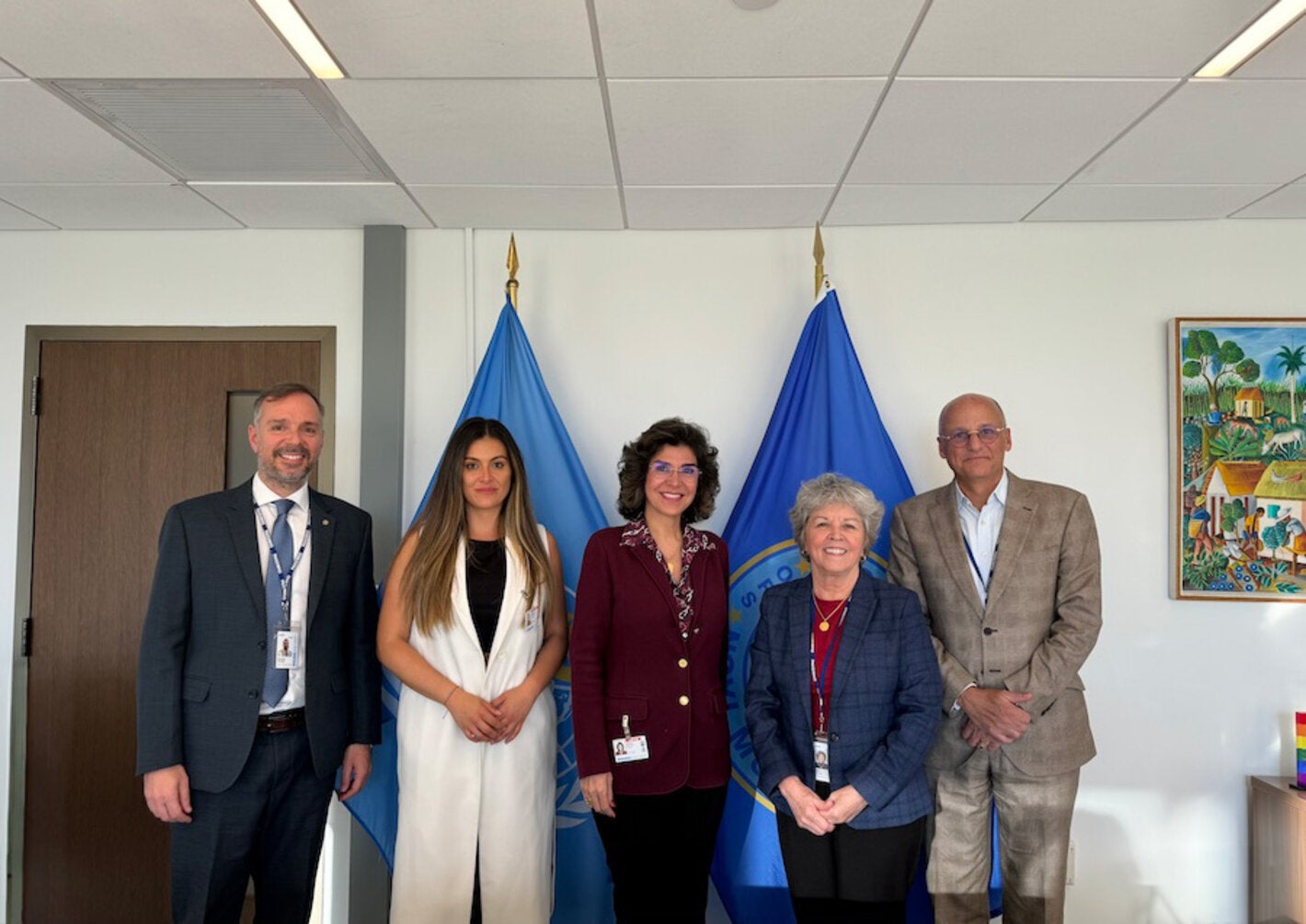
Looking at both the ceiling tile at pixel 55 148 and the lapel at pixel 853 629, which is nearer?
the lapel at pixel 853 629

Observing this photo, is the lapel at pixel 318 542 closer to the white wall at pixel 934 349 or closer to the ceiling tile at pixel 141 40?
the white wall at pixel 934 349

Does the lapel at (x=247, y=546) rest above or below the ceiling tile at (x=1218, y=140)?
below

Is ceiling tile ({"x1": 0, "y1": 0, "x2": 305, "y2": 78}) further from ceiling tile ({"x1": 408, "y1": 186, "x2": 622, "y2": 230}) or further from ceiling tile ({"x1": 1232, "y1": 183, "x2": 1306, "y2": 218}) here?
ceiling tile ({"x1": 1232, "y1": 183, "x2": 1306, "y2": 218})

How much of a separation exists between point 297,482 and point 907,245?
7.19 ft

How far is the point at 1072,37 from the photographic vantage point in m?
1.97

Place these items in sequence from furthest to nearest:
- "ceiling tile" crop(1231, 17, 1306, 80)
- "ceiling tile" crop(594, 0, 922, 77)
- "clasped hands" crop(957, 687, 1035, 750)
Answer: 1. "clasped hands" crop(957, 687, 1035, 750)
2. "ceiling tile" crop(1231, 17, 1306, 80)
3. "ceiling tile" crop(594, 0, 922, 77)

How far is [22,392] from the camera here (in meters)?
3.24

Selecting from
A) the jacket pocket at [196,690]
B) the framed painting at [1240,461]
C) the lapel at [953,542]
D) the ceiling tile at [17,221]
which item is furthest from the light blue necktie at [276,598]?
the framed painting at [1240,461]

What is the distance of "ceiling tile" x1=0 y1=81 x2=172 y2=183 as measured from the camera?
2291 millimetres

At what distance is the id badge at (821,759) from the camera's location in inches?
82.5

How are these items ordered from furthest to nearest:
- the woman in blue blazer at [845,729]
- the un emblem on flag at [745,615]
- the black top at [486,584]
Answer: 1. the un emblem on flag at [745,615]
2. the black top at [486,584]
3. the woman in blue blazer at [845,729]

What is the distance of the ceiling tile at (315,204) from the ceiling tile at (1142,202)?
2.17 m

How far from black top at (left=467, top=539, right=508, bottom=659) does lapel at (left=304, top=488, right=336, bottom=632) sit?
0.37 metres

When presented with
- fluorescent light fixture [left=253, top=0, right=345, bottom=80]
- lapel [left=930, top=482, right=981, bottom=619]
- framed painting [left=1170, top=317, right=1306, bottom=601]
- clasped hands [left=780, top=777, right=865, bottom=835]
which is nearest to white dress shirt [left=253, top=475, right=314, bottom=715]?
fluorescent light fixture [left=253, top=0, right=345, bottom=80]
